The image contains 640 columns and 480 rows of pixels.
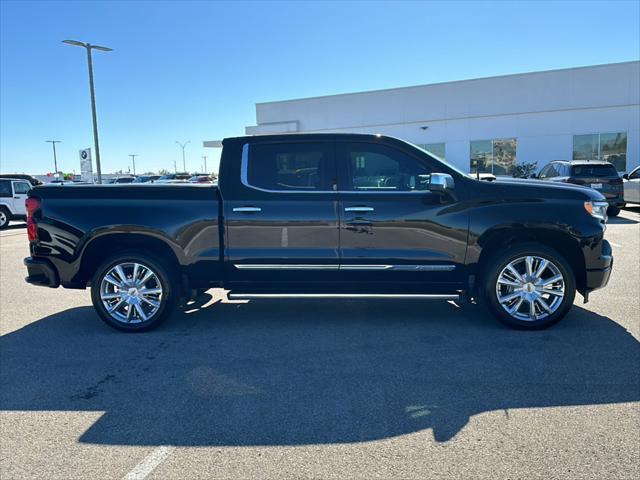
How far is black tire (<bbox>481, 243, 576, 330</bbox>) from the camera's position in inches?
192

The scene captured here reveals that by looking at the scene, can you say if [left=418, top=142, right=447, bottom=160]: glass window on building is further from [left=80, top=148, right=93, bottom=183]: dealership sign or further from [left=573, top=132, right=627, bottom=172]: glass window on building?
[left=80, top=148, right=93, bottom=183]: dealership sign

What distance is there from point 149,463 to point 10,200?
18.2m

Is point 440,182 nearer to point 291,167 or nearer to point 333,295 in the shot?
point 291,167

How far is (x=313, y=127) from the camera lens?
111 feet

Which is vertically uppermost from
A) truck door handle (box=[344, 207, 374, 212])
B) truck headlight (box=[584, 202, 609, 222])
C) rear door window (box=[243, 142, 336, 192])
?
rear door window (box=[243, 142, 336, 192])

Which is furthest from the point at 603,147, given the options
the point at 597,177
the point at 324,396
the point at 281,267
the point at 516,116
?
the point at 324,396

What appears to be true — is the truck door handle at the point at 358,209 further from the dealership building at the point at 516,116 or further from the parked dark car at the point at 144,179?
the parked dark car at the point at 144,179

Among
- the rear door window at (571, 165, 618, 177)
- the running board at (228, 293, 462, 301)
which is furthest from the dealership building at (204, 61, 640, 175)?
the running board at (228, 293, 462, 301)

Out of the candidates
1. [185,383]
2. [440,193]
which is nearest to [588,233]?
[440,193]

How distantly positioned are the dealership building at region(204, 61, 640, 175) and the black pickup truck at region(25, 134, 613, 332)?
24.7 m

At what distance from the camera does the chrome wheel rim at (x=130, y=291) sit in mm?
5105

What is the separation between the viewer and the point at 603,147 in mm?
26141

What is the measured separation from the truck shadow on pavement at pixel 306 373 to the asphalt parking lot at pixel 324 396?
0.02 m

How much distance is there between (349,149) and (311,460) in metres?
3.13
